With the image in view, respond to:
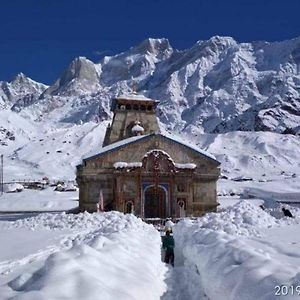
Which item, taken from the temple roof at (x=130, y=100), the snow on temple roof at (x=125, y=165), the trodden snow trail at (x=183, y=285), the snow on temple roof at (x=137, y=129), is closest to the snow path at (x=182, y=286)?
the trodden snow trail at (x=183, y=285)

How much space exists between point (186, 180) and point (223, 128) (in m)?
163

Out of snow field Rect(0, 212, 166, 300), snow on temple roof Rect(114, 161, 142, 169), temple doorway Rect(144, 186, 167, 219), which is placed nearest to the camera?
snow field Rect(0, 212, 166, 300)

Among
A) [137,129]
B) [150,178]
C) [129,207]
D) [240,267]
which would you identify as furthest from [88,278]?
[137,129]

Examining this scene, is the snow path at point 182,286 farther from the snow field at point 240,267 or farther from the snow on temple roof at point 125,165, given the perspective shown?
the snow on temple roof at point 125,165

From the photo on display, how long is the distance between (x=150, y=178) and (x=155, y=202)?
196cm

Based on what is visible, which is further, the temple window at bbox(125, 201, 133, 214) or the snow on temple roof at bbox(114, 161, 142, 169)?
the temple window at bbox(125, 201, 133, 214)

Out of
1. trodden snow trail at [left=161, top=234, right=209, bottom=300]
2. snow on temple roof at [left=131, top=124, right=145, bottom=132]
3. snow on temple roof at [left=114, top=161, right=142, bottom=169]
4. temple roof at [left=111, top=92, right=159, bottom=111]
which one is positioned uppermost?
temple roof at [left=111, top=92, right=159, bottom=111]

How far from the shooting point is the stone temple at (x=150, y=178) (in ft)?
113

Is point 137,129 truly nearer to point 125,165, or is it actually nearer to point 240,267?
point 125,165

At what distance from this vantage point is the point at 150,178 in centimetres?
3494

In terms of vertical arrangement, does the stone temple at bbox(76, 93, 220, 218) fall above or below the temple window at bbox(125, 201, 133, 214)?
above

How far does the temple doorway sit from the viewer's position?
3519 cm

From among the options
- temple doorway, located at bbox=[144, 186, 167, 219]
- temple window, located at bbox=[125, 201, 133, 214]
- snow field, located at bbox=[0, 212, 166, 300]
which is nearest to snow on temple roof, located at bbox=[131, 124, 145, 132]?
temple doorway, located at bbox=[144, 186, 167, 219]

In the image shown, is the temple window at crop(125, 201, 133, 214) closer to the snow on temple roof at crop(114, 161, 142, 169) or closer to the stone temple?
the stone temple
